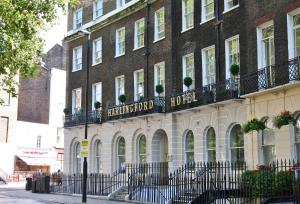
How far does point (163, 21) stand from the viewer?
30969mm

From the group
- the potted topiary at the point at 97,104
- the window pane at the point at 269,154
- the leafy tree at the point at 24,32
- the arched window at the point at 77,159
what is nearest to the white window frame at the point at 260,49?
the window pane at the point at 269,154

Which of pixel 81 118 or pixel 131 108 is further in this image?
pixel 81 118

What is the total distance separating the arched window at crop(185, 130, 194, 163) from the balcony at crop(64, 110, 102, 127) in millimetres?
8610

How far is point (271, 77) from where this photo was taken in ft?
69.5

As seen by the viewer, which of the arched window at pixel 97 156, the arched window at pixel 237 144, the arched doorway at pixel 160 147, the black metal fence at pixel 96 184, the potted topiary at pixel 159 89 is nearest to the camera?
the arched window at pixel 237 144

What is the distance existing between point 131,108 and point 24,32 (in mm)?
11867

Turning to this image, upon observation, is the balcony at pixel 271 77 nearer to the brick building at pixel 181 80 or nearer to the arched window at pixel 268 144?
the brick building at pixel 181 80

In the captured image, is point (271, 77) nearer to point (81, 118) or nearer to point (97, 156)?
point (97, 156)

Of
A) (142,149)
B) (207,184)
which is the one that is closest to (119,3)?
(142,149)

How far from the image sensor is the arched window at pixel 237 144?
80.2 feet

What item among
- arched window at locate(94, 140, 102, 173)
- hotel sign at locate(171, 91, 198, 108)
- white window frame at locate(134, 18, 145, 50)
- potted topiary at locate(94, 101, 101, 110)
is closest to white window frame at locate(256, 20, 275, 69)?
hotel sign at locate(171, 91, 198, 108)

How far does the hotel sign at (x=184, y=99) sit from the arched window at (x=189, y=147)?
5.41 ft

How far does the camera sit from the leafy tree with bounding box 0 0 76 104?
19766mm

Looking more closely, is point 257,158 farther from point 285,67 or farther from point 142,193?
point 142,193
